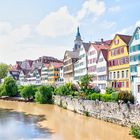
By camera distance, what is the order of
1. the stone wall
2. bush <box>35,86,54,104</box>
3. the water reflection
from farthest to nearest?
bush <box>35,86,54,104</box>, the stone wall, the water reflection

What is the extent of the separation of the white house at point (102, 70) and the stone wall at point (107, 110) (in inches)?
298

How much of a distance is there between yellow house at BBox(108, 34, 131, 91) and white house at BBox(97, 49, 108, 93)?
1402 mm

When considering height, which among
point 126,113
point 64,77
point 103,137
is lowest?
point 103,137

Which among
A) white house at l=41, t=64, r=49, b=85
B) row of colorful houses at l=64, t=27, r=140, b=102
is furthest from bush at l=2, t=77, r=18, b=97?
row of colorful houses at l=64, t=27, r=140, b=102

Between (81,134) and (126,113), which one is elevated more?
(126,113)

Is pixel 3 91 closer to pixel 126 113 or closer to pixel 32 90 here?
pixel 32 90

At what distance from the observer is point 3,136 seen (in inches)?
1407

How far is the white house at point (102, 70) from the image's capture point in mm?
60375

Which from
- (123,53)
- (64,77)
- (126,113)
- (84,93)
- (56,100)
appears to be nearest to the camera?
(126,113)

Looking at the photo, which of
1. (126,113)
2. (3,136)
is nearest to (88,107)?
(126,113)

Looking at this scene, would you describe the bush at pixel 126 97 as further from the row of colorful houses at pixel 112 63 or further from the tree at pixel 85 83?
the tree at pixel 85 83

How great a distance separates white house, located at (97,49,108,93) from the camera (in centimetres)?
6038

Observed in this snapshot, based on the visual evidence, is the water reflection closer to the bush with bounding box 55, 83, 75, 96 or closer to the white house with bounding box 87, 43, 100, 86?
the bush with bounding box 55, 83, 75, 96

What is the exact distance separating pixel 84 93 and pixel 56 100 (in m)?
11.2
